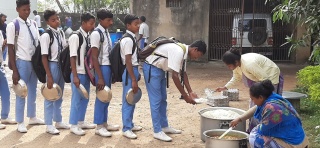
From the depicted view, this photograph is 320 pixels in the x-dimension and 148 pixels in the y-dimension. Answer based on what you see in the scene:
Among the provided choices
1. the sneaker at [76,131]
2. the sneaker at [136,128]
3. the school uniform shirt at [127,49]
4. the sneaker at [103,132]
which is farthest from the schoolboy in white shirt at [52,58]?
the sneaker at [136,128]

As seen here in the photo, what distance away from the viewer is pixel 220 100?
284 inches

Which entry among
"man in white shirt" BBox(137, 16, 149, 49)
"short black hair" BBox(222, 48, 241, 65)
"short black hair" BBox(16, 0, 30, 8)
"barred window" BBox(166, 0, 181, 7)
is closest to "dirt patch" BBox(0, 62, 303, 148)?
"short black hair" BBox(222, 48, 241, 65)

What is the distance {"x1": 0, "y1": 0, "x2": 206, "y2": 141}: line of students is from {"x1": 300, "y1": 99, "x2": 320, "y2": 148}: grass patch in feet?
5.59

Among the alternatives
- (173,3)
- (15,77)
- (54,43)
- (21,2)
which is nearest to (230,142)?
(54,43)

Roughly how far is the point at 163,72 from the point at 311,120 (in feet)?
→ 8.71

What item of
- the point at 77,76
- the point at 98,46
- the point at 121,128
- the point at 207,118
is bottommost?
the point at 121,128

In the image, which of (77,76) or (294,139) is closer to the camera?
(294,139)

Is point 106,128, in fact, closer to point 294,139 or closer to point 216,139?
point 216,139

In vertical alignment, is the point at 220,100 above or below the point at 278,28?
below

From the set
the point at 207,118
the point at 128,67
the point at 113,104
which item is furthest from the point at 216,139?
the point at 113,104

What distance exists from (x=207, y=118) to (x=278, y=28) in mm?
8833

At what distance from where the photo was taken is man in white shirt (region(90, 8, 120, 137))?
16.8ft

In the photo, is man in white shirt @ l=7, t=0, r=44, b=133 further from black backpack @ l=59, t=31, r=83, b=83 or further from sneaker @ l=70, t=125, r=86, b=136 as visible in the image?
sneaker @ l=70, t=125, r=86, b=136

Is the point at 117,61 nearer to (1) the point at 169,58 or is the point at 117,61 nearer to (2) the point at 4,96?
(1) the point at 169,58
